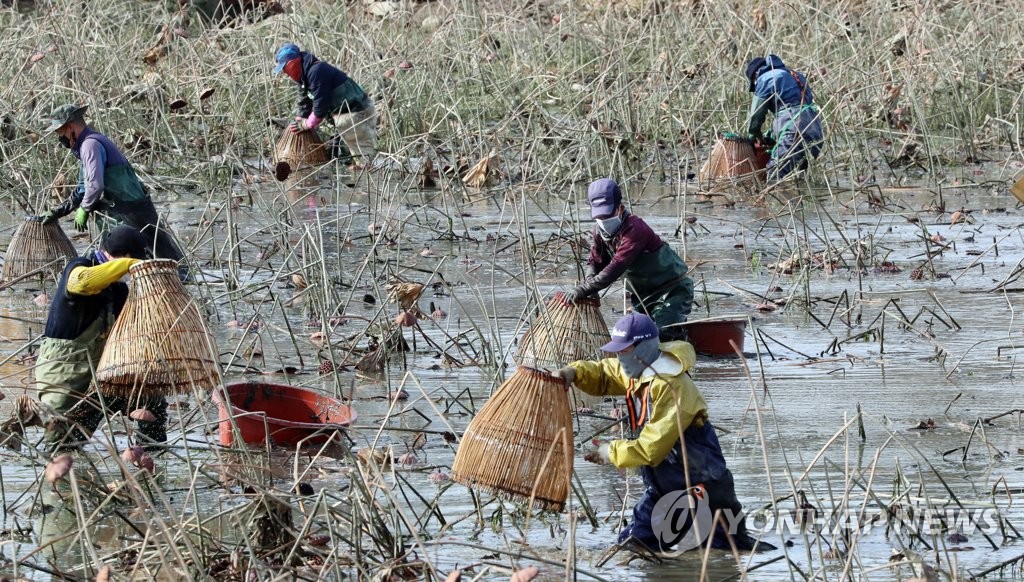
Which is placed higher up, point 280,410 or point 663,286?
point 663,286

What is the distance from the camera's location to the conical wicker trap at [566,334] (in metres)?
6.69

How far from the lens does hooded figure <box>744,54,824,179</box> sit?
37.6 ft

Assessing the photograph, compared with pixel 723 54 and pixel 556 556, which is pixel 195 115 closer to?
pixel 723 54

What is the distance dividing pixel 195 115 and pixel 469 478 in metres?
9.11

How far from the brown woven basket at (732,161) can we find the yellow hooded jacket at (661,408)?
6544 millimetres

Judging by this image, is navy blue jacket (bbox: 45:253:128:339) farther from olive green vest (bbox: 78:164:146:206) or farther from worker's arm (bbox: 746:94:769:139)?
worker's arm (bbox: 746:94:769:139)

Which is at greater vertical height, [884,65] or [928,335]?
[884,65]

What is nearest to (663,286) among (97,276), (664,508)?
(664,508)

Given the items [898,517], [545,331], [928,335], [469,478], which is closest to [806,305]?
[928,335]

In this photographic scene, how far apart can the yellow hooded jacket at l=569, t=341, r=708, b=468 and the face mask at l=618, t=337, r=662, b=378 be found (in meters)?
0.02

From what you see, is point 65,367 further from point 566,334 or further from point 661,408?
point 661,408

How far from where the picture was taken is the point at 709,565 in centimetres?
514

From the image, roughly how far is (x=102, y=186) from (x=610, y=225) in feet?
11.0

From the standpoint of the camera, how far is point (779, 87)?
1155 cm
